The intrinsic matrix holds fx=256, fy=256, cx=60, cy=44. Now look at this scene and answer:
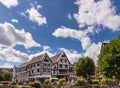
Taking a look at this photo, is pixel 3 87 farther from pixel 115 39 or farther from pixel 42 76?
pixel 42 76

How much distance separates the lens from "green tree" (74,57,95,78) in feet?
274

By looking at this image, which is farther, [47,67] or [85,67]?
[47,67]

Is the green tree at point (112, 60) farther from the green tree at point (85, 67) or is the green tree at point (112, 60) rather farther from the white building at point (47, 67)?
the white building at point (47, 67)

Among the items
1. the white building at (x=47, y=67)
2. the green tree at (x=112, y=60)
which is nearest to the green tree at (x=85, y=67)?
the white building at (x=47, y=67)

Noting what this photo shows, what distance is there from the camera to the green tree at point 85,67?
83500mm

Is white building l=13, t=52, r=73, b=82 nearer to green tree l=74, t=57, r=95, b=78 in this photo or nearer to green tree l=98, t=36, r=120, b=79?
green tree l=74, t=57, r=95, b=78

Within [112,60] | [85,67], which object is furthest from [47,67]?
[112,60]

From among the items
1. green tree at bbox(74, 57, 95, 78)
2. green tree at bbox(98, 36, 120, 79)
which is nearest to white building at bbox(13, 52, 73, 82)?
green tree at bbox(74, 57, 95, 78)

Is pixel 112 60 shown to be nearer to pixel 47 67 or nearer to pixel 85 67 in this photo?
pixel 85 67

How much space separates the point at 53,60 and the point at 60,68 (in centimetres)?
492

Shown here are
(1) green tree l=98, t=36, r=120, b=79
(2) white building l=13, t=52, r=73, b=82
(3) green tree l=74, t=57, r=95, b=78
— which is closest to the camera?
(1) green tree l=98, t=36, r=120, b=79

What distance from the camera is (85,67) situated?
83.4m

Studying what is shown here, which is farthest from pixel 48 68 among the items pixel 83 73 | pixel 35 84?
pixel 35 84

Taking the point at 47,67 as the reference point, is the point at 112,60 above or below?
below
